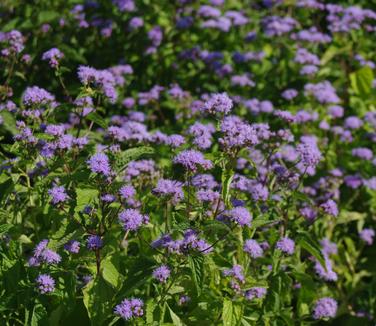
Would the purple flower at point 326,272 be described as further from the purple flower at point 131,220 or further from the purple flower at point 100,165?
the purple flower at point 100,165

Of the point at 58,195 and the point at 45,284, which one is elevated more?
the point at 58,195

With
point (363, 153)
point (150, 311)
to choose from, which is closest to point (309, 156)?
point (150, 311)

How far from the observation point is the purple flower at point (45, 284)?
2869 millimetres

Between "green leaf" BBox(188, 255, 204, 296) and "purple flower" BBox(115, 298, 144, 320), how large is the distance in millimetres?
300

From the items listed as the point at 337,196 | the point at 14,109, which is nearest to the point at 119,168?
the point at 14,109

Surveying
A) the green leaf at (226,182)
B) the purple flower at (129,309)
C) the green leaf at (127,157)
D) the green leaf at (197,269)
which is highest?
the green leaf at (226,182)

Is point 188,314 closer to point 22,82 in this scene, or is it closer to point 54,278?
point 54,278

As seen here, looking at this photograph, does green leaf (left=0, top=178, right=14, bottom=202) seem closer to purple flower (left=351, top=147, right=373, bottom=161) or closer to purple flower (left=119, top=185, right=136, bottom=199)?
purple flower (left=119, top=185, right=136, bottom=199)

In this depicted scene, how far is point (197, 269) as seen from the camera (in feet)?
9.04

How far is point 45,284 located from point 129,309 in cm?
40

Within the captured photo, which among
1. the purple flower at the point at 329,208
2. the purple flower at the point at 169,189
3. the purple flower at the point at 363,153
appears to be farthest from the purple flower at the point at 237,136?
the purple flower at the point at 363,153

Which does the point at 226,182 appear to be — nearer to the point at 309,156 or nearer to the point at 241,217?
the point at 241,217

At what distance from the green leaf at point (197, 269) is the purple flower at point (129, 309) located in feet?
0.98

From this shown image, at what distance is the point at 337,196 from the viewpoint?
4961 mm
